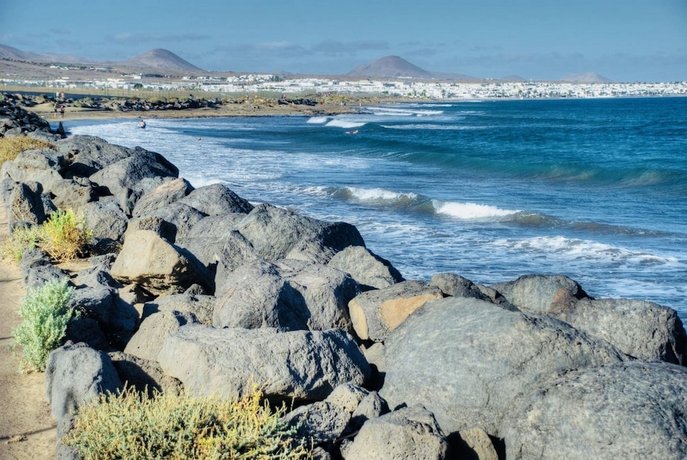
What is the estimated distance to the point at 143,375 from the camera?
7023 millimetres

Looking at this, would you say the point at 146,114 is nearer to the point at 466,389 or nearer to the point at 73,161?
the point at 73,161

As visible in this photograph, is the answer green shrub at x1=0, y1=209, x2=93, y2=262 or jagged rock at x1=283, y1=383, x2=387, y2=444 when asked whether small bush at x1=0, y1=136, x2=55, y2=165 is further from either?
jagged rock at x1=283, y1=383, x2=387, y2=444

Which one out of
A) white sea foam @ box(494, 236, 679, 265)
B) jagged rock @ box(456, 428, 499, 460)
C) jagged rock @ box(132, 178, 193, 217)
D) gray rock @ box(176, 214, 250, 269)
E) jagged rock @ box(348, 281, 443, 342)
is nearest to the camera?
jagged rock @ box(456, 428, 499, 460)

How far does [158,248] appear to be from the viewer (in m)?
9.72

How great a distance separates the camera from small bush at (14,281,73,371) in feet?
25.8

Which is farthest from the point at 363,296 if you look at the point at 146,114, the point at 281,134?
the point at 146,114

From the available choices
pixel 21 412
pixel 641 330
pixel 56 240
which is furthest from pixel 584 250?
pixel 21 412

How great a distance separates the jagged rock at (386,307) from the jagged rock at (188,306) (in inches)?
62.3

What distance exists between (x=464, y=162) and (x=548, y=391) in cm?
3740

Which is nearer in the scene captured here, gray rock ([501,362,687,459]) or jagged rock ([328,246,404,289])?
gray rock ([501,362,687,459])

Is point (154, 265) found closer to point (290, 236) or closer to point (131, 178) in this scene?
point (290, 236)

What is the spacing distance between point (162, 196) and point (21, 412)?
8190 mm

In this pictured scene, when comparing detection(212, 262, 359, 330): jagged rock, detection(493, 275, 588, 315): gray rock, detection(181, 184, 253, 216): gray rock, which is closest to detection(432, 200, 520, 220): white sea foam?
detection(181, 184, 253, 216): gray rock

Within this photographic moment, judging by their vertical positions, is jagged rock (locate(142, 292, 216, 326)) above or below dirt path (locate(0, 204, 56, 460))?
above
